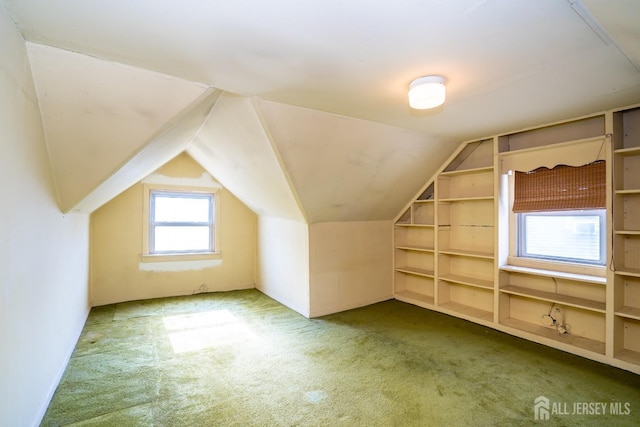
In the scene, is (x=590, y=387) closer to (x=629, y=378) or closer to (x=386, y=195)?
(x=629, y=378)

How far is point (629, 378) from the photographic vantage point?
7.60 ft

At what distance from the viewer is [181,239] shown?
481cm

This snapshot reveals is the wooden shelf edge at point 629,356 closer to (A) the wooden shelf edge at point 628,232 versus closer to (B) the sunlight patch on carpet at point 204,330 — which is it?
(A) the wooden shelf edge at point 628,232

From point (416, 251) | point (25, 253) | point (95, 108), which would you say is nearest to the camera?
point (25, 253)

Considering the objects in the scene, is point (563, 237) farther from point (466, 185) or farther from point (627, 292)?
point (466, 185)

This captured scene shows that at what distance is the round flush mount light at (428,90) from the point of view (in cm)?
192

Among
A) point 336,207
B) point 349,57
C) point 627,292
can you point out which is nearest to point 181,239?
point 336,207

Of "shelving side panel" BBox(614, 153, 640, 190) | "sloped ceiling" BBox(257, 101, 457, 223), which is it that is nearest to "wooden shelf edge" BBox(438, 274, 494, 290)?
"sloped ceiling" BBox(257, 101, 457, 223)

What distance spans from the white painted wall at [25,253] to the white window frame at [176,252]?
6.85ft

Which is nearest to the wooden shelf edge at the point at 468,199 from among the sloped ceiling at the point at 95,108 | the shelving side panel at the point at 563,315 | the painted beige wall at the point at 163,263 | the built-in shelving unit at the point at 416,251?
the built-in shelving unit at the point at 416,251

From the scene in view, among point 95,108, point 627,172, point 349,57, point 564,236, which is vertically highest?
point 349,57

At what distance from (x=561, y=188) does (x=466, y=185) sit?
3.38 feet

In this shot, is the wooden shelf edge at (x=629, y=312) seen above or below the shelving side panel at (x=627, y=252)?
below

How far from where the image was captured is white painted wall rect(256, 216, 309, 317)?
383 cm
